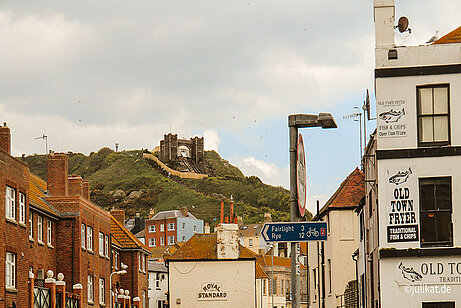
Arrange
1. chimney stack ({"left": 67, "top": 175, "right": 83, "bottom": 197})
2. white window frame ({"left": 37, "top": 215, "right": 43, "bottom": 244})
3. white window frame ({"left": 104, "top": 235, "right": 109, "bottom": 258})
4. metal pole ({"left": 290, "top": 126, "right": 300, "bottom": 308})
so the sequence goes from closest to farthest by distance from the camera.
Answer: metal pole ({"left": 290, "top": 126, "right": 300, "bottom": 308})
white window frame ({"left": 37, "top": 215, "right": 43, "bottom": 244})
chimney stack ({"left": 67, "top": 175, "right": 83, "bottom": 197})
white window frame ({"left": 104, "top": 235, "right": 109, "bottom": 258})

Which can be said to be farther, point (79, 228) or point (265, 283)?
point (265, 283)

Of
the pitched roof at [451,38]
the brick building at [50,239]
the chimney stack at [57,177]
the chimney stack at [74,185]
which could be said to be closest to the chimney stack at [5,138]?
the brick building at [50,239]

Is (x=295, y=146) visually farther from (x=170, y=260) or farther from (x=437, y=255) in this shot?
(x=170, y=260)

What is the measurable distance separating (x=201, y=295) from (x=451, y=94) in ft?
146

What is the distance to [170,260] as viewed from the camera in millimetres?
66312

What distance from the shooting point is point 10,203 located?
3291cm

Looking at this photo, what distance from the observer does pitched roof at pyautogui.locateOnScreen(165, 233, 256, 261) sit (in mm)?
67062

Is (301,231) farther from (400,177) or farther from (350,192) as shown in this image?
(350,192)

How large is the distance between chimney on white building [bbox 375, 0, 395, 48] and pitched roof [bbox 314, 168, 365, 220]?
21.4m

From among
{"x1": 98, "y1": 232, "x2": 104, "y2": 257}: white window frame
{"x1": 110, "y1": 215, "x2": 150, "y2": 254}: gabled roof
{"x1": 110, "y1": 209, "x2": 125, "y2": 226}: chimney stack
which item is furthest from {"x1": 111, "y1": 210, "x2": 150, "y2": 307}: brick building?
{"x1": 98, "y1": 232, "x2": 104, "y2": 257}: white window frame

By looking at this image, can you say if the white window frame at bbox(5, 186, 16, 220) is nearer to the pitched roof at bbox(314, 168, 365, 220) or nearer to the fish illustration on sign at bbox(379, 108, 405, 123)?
the fish illustration on sign at bbox(379, 108, 405, 123)

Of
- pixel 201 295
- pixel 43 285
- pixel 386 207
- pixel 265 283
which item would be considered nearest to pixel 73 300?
pixel 43 285

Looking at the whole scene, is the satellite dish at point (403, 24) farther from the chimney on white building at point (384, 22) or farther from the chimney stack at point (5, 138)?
the chimney stack at point (5, 138)

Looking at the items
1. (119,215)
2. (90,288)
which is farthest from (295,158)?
(119,215)
